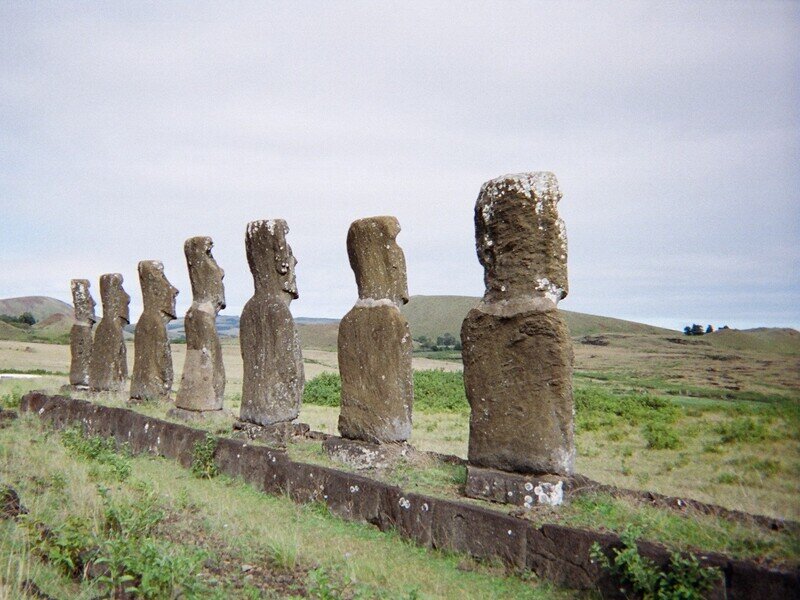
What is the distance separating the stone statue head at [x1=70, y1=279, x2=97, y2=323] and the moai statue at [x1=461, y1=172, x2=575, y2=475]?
1294cm

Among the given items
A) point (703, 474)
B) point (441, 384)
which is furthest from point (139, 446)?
point (441, 384)

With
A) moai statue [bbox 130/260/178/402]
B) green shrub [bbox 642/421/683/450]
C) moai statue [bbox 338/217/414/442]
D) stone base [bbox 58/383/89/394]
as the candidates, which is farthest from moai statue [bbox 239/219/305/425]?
green shrub [bbox 642/421/683/450]

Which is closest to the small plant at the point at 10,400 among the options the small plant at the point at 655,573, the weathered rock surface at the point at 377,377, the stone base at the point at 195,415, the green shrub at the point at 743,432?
the stone base at the point at 195,415

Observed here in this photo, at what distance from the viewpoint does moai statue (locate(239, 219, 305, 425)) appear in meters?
9.62

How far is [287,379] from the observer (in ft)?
31.6

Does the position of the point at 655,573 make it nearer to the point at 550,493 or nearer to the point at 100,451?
the point at 550,493

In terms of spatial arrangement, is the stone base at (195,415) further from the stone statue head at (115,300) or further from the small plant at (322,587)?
the small plant at (322,587)

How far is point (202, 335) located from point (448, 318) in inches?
3980

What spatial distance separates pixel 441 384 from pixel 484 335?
17029mm

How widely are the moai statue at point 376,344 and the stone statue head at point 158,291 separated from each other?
6382 mm

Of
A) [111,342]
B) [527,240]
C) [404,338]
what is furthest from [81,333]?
[527,240]

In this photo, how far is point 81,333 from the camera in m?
16.5

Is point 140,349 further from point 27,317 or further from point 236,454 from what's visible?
point 27,317

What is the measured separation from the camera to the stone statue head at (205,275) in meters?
12.2
